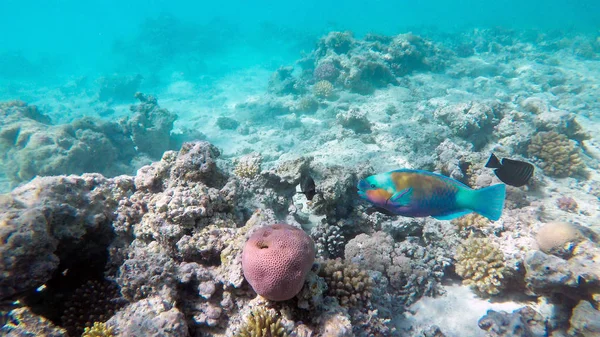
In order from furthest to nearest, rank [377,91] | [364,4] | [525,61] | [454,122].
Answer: [364,4], [525,61], [377,91], [454,122]

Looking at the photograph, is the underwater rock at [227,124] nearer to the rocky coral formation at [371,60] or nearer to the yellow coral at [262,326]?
the rocky coral formation at [371,60]

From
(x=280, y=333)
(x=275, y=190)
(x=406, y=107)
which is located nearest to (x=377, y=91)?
(x=406, y=107)

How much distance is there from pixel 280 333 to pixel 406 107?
12254 mm

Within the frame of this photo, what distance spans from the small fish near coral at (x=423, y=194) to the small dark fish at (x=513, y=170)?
88.9 inches

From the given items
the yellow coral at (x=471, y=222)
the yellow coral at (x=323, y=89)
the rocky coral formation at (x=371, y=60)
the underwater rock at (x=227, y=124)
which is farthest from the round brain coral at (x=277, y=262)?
the underwater rock at (x=227, y=124)

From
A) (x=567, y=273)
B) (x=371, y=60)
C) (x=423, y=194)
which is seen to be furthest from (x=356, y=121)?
(x=423, y=194)

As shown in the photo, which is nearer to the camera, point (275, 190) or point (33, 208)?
point (33, 208)

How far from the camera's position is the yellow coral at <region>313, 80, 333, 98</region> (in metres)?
15.3

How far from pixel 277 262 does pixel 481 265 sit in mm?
3592

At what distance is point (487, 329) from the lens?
11.8 feet

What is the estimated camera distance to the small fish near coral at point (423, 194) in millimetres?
2420

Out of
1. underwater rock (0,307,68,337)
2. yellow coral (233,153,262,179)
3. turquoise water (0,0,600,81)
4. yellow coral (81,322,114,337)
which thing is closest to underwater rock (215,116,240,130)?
yellow coral (233,153,262,179)

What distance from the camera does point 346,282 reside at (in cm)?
304

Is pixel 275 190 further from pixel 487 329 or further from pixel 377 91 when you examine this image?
pixel 377 91
